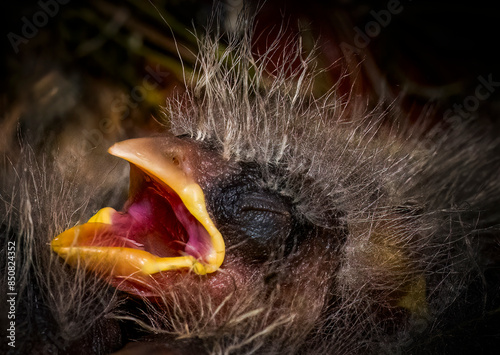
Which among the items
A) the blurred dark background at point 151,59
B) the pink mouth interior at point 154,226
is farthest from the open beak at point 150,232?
the blurred dark background at point 151,59

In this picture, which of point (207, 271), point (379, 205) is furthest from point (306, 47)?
point (207, 271)

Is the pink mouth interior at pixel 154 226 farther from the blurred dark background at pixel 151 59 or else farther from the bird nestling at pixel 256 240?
the blurred dark background at pixel 151 59

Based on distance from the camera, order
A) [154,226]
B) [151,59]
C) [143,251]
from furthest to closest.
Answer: [151,59] < [154,226] < [143,251]

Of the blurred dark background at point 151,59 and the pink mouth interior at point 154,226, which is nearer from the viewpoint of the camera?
the pink mouth interior at point 154,226

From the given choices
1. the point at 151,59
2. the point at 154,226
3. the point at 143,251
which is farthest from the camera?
the point at 151,59

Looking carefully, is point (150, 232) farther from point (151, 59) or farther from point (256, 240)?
point (151, 59)

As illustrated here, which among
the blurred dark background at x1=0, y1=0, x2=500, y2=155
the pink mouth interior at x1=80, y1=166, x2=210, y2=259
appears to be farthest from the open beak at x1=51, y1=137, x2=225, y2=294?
the blurred dark background at x1=0, y1=0, x2=500, y2=155

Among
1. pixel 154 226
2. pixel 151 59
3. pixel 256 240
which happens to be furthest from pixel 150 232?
pixel 151 59
